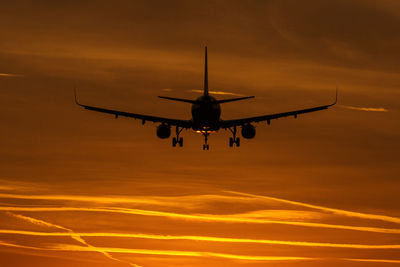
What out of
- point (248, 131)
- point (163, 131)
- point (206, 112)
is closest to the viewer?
point (206, 112)

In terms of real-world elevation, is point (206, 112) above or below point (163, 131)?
above

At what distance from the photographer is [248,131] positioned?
366ft

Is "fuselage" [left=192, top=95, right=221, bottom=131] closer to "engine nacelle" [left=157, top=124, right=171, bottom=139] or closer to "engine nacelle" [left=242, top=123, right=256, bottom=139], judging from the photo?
"engine nacelle" [left=242, top=123, right=256, bottom=139]

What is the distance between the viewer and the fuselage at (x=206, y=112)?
105m

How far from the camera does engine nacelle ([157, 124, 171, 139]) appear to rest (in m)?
113

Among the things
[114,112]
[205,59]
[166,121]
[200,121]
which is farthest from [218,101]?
[205,59]

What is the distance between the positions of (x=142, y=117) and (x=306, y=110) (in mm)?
25096

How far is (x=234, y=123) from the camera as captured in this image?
11138 cm

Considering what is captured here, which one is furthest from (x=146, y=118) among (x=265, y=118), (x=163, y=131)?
(x=265, y=118)

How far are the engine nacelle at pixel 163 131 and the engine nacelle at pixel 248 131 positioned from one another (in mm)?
11506

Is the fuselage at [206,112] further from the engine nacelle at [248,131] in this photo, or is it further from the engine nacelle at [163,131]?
the engine nacelle at [163,131]

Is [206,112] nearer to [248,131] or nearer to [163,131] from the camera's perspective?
[248,131]

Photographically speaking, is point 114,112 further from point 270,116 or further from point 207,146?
point 270,116

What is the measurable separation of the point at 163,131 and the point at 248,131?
1298 centimetres
